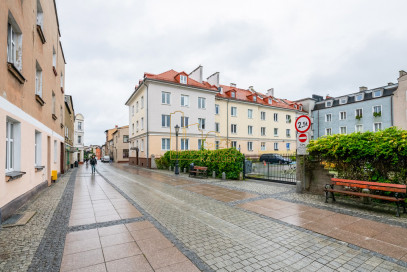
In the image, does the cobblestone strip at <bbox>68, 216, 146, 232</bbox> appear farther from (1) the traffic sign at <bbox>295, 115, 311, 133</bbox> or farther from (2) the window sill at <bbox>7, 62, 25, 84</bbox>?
(1) the traffic sign at <bbox>295, 115, 311, 133</bbox>

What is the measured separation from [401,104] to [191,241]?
Answer: 41.5 m

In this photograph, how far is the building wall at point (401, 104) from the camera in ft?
104

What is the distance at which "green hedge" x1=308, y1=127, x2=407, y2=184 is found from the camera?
21.7ft

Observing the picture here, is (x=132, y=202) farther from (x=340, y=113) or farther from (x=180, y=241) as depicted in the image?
(x=340, y=113)

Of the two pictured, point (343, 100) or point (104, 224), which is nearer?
point (104, 224)

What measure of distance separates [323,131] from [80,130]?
2199 inches

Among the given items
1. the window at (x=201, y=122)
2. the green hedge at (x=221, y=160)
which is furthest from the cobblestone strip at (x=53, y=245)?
the window at (x=201, y=122)

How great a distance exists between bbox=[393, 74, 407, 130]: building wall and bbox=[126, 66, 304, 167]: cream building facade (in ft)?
52.3

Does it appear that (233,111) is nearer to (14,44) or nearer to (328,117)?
(328,117)

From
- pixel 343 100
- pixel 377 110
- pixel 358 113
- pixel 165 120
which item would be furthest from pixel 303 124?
pixel 343 100

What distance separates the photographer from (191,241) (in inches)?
173

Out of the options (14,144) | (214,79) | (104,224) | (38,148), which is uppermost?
(214,79)

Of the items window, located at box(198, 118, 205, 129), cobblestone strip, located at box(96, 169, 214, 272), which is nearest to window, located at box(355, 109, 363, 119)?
window, located at box(198, 118, 205, 129)

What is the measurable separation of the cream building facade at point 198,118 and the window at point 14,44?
14610 millimetres
